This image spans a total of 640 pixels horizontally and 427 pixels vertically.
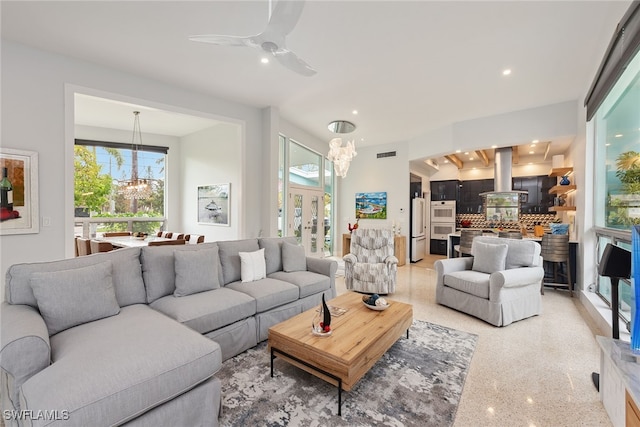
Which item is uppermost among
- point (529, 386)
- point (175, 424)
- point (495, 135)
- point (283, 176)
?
point (495, 135)

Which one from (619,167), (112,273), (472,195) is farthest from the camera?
(472,195)

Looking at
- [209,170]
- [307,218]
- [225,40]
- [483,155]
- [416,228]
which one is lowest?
[416,228]

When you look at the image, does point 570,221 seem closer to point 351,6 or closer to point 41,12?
point 351,6

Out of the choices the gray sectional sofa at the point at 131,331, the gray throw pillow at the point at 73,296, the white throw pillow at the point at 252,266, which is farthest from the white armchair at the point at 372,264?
the gray throw pillow at the point at 73,296

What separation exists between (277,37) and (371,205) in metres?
5.84

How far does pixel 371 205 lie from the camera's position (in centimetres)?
757

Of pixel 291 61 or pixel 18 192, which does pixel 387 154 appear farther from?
pixel 18 192

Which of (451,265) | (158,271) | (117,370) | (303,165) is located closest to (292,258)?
(158,271)

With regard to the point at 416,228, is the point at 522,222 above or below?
above

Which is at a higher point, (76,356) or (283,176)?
(283,176)

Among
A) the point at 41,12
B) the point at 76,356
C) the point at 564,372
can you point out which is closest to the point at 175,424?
the point at 76,356

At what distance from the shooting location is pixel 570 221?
553cm

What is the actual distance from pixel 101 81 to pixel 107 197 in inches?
165

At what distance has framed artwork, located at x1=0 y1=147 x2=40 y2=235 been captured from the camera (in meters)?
2.97
